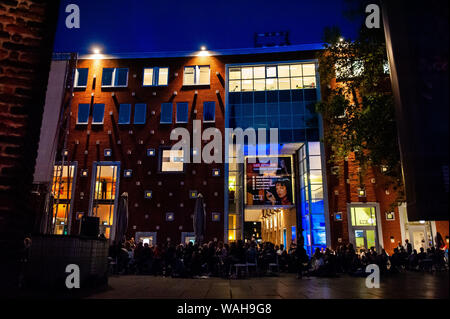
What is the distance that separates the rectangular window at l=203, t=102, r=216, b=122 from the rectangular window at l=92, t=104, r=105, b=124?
7338 mm

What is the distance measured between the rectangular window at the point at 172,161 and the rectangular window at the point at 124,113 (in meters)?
3.59

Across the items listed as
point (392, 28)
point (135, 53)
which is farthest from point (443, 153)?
point (135, 53)

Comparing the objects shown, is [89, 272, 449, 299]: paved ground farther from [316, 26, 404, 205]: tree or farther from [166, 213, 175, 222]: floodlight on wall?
[166, 213, 175, 222]: floodlight on wall

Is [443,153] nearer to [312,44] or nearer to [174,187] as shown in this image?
[174,187]

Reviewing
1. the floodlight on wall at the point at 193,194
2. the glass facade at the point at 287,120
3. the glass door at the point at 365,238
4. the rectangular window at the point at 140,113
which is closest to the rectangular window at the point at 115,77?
the rectangular window at the point at 140,113

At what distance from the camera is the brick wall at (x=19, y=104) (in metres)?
2.57

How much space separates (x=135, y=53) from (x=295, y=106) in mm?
12307

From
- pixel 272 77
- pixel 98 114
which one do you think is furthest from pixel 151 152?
pixel 272 77

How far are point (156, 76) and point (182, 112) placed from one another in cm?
355

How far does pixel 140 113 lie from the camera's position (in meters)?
22.5

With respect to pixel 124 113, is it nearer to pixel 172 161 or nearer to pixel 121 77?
pixel 121 77

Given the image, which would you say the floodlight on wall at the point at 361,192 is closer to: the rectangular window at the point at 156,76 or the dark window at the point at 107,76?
the rectangular window at the point at 156,76

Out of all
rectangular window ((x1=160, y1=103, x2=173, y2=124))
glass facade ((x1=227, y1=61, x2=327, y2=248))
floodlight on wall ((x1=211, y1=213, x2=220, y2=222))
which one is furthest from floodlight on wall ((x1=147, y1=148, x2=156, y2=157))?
floodlight on wall ((x1=211, y1=213, x2=220, y2=222))

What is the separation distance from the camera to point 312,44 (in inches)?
883
